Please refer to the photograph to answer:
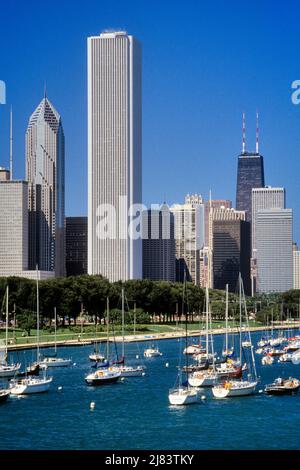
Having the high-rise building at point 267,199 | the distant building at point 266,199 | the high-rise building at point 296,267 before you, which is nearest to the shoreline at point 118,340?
the high-rise building at point 296,267

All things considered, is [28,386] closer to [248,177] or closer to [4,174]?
[4,174]

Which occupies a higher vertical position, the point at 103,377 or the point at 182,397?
the point at 182,397

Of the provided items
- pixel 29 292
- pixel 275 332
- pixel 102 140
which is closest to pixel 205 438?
pixel 29 292

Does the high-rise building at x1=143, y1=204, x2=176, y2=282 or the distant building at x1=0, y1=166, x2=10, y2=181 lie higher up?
the distant building at x1=0, y1=166, x2=10, y2=181

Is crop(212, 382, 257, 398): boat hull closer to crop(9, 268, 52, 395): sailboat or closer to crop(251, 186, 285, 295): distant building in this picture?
crop(9, 268, 52, 395): sailboat

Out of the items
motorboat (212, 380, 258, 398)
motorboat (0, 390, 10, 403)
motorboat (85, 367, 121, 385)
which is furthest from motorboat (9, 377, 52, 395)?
motorboat (212, 380, 258, 398)

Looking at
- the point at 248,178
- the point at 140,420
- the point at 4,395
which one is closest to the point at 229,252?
the point at 248,178
